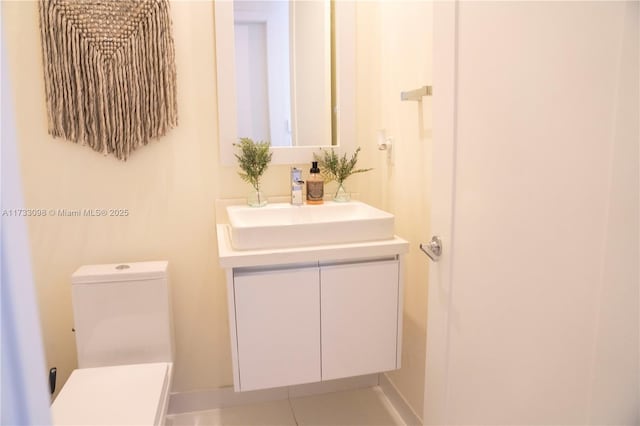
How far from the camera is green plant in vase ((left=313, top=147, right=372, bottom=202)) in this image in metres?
2.02

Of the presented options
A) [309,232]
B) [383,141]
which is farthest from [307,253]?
[383,141]

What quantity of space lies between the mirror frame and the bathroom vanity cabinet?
535 mm

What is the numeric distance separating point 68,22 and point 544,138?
5.68ft

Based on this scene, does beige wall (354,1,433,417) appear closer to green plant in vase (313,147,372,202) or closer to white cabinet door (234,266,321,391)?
green plant in vase (313,147,372,202)

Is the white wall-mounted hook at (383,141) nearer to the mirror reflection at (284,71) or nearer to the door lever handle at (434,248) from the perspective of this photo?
the mirror reflection at (284,71)

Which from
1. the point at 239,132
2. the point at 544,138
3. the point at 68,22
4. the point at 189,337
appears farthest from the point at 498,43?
the point at 189,337

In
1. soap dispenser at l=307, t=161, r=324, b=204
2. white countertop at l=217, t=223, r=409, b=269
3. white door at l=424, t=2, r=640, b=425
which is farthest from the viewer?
soap dispenser at l=307, t=161, r=324, b=204

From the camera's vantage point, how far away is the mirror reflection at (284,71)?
6.25 ft

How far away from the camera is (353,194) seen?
2.15 m

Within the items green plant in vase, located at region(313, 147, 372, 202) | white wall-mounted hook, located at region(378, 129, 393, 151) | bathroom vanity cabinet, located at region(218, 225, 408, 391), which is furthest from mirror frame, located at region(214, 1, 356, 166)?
bathroom vanity cabinet, located at region(218, 225, 408, 391)

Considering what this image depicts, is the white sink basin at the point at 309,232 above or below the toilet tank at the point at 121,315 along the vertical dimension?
above

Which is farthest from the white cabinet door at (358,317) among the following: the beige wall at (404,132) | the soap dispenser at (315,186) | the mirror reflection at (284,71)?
the mirror reflection at (284,71)

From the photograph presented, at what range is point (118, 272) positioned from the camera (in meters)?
1.74

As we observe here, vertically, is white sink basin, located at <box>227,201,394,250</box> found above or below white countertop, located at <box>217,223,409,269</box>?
above
